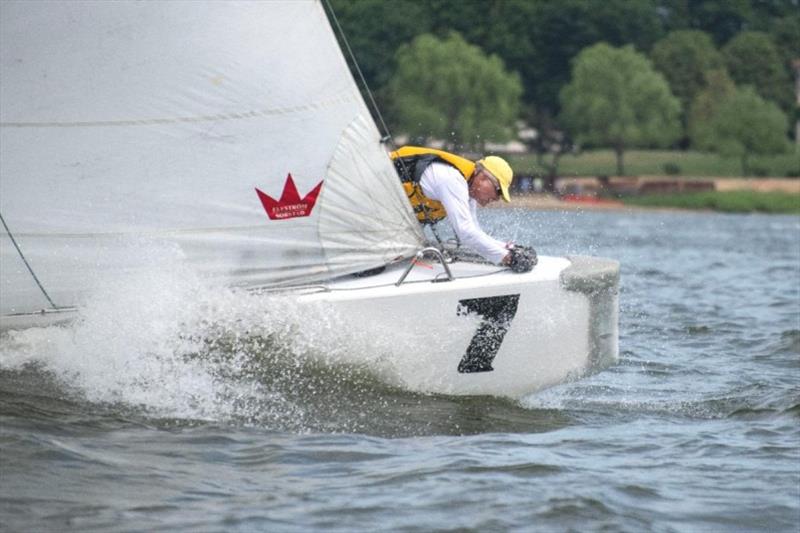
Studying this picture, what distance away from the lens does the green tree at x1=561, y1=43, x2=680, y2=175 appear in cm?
6925

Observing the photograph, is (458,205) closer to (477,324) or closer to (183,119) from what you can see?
(477,324)

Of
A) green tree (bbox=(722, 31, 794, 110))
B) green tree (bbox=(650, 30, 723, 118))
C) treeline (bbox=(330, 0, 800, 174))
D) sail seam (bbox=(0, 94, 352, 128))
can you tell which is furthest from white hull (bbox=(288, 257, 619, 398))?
green tree (bbox=(722, 31, 794, 110))

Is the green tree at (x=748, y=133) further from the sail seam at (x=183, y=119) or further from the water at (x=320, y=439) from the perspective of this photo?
the sail seam at (x=183, y=119)

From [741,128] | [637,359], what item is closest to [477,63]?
[741,128]

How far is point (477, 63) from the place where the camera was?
68.8 m

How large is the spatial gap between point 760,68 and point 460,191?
78137 millimetres

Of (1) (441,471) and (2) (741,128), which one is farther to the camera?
(2) (741,128)

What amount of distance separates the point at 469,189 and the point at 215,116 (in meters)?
1.55

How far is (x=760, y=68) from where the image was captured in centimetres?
8406

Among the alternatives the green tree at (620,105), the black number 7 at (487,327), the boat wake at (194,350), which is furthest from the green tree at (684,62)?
the boat wake at (194,350)

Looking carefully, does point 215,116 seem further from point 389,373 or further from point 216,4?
point 389,373

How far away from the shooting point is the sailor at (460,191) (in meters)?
8.52

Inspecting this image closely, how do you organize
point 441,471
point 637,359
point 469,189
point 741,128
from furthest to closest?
point 741,128
point 637,359
point 469,189
point 441,471

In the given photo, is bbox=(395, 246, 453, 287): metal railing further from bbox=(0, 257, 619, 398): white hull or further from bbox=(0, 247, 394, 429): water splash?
bbox=(0, 247, 394, 429): water splash
